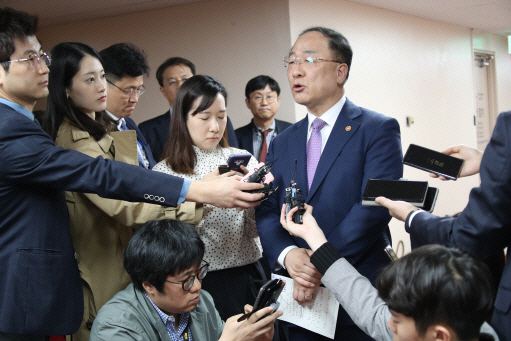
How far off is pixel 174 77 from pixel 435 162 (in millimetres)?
2715

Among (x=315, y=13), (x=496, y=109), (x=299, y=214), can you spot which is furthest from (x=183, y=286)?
Answer: (x=496, y=109)

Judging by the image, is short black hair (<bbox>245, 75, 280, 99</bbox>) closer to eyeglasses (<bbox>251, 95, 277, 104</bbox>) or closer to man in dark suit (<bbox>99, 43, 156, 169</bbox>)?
eyeglasses (<bbox>251, 95, 277, 104</bbox>)

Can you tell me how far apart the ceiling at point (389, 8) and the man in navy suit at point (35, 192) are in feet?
10.4

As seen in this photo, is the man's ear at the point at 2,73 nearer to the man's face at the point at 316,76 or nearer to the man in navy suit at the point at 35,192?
the man in navy suit at the point at 35,192

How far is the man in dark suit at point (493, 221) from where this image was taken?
3.73ft

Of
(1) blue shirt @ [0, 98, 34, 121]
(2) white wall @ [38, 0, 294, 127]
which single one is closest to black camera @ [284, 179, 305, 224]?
(1) blue shirt @ [0, 98, 34, 121]

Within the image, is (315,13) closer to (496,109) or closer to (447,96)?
(447,96)

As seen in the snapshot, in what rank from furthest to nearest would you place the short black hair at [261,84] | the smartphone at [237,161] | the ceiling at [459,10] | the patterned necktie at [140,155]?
the ceiling at [459,10] < the short black hair at [261,84] < the patterned necktie at [140,155] < the smartphone at [237,161]

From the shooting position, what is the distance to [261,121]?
4.14 meters

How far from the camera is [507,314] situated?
1.15 m

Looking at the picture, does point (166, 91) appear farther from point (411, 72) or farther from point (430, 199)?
point (411, 72)

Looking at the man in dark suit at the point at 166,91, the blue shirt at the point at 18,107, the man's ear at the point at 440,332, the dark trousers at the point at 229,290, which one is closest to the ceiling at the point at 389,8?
the man in dark suit at the point at 166,91

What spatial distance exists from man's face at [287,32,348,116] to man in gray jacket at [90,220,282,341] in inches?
28.8

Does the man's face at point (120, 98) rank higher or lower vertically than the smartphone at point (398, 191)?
higher
